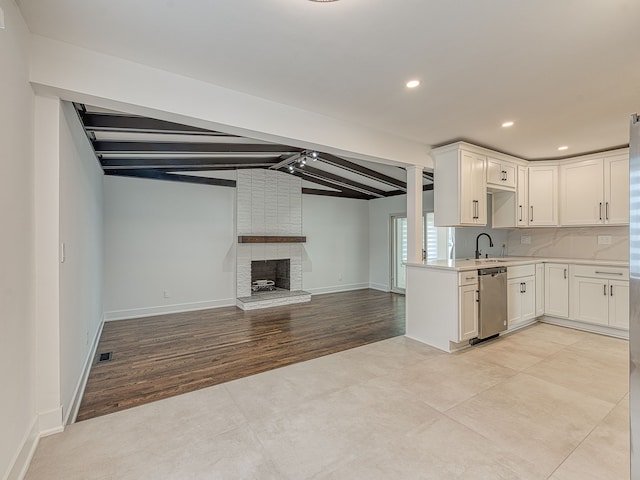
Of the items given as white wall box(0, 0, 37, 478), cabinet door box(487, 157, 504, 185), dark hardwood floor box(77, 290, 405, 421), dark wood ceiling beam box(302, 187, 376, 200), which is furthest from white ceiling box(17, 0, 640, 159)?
dark wood ceiling beam box(302, 187, 376, 200)

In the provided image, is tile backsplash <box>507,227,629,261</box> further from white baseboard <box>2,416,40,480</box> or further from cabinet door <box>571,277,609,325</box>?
white baseboard <box>2,416,40,480</box>

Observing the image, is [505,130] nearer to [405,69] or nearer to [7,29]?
[405,69]

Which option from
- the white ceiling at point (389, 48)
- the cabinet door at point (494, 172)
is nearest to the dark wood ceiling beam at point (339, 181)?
the cabinet door at point (494, 172)

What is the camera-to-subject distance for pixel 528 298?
440 centimetres

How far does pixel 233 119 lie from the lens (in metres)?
2.61

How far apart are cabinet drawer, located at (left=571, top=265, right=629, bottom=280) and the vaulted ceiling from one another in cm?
261

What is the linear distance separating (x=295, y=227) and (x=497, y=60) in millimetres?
5147

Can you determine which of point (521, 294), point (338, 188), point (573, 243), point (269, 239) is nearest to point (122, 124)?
point (269, 239)

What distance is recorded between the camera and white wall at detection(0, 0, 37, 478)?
151 centimetres

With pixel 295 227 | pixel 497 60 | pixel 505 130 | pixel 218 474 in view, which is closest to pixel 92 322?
pixel 218 474

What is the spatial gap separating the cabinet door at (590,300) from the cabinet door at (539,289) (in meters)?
0.36

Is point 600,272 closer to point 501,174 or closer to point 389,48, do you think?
point 501,174

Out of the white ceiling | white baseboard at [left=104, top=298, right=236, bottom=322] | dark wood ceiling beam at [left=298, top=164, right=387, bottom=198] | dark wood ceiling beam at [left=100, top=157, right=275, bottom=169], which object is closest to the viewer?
the white ceiling

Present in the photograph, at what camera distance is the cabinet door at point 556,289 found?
4.38 m
